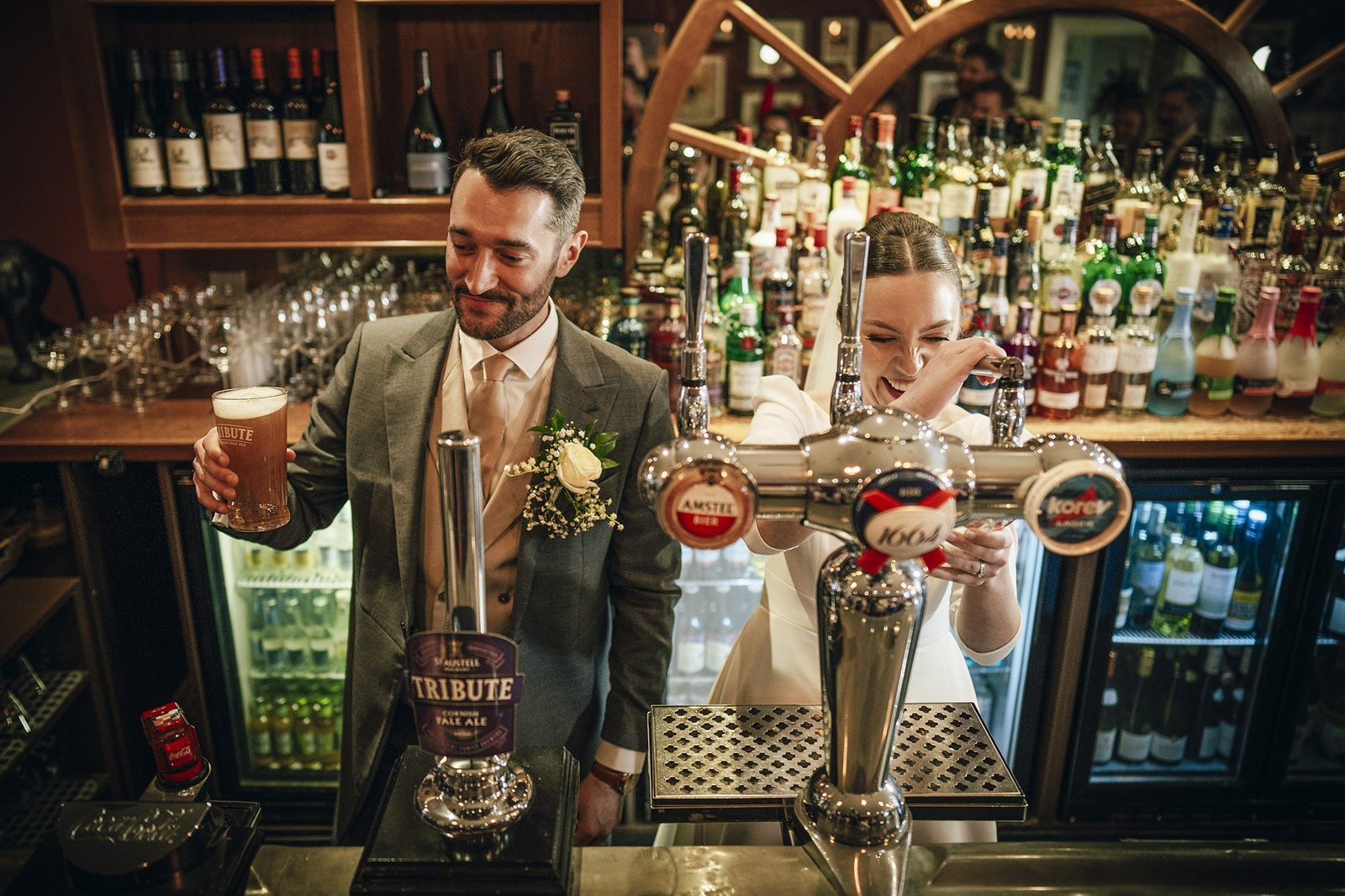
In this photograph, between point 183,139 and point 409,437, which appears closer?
point 409,437

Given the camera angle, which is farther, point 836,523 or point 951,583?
point 951,583

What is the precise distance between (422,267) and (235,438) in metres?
1.70

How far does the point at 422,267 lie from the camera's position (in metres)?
3.00

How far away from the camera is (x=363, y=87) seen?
2406 mm

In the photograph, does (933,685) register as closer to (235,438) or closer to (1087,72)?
(235,438)

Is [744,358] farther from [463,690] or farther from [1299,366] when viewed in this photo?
[463,690]

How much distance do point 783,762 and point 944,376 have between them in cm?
41

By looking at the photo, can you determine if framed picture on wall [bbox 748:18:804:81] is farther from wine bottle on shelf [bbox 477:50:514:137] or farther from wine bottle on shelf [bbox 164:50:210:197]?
wine bottle on shelf [bbox 164:50:210:197]

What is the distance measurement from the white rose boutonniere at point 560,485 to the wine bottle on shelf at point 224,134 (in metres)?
1.36

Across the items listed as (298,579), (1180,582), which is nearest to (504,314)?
(298,579)

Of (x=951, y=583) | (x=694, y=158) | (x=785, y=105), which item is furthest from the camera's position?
(x=785, y=105)

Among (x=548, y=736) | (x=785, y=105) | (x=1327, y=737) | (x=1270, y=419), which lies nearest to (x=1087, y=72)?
(x=785, y=105)

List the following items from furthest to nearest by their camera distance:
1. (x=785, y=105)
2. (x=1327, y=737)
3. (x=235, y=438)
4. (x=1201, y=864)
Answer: (x=785, y=105), (x=1327, y=737), (x=235, y=438), (x=1201, y=864)

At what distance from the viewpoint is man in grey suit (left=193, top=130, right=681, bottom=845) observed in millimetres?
1685
